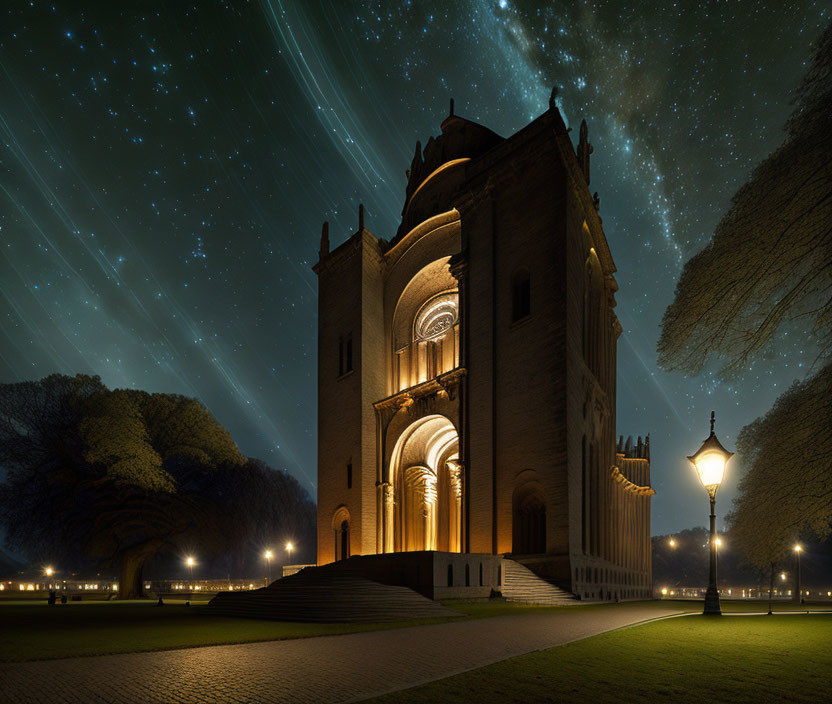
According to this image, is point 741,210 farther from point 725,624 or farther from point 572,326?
point 572,326

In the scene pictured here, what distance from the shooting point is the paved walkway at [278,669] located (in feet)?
19.4

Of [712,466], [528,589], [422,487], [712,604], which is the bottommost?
[528,589]

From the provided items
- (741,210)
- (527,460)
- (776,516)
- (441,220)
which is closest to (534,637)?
(776,516)

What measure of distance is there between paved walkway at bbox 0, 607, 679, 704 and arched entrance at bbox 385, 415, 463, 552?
19.9 metres

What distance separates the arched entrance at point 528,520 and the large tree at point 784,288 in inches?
590

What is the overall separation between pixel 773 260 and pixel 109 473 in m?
28.8

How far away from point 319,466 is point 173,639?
2321 centimetres

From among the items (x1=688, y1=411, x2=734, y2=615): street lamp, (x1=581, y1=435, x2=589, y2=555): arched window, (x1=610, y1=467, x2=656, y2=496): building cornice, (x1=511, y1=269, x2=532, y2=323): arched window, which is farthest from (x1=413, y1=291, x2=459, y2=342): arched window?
(x1=688, y1=411, x2=734, y2=615): street lamp

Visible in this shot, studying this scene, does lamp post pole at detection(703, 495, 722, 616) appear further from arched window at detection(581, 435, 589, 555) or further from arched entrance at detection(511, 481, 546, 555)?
arched window at detection(581, 435, 589, 555)

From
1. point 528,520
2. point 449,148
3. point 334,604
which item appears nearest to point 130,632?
point 334,604

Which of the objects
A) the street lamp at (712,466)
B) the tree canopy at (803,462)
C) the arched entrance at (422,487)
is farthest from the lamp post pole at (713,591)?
the arched entrance at (422,487)

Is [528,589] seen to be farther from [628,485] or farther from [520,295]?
[628,485]

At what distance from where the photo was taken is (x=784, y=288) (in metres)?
7.28

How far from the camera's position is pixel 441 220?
103 feet
